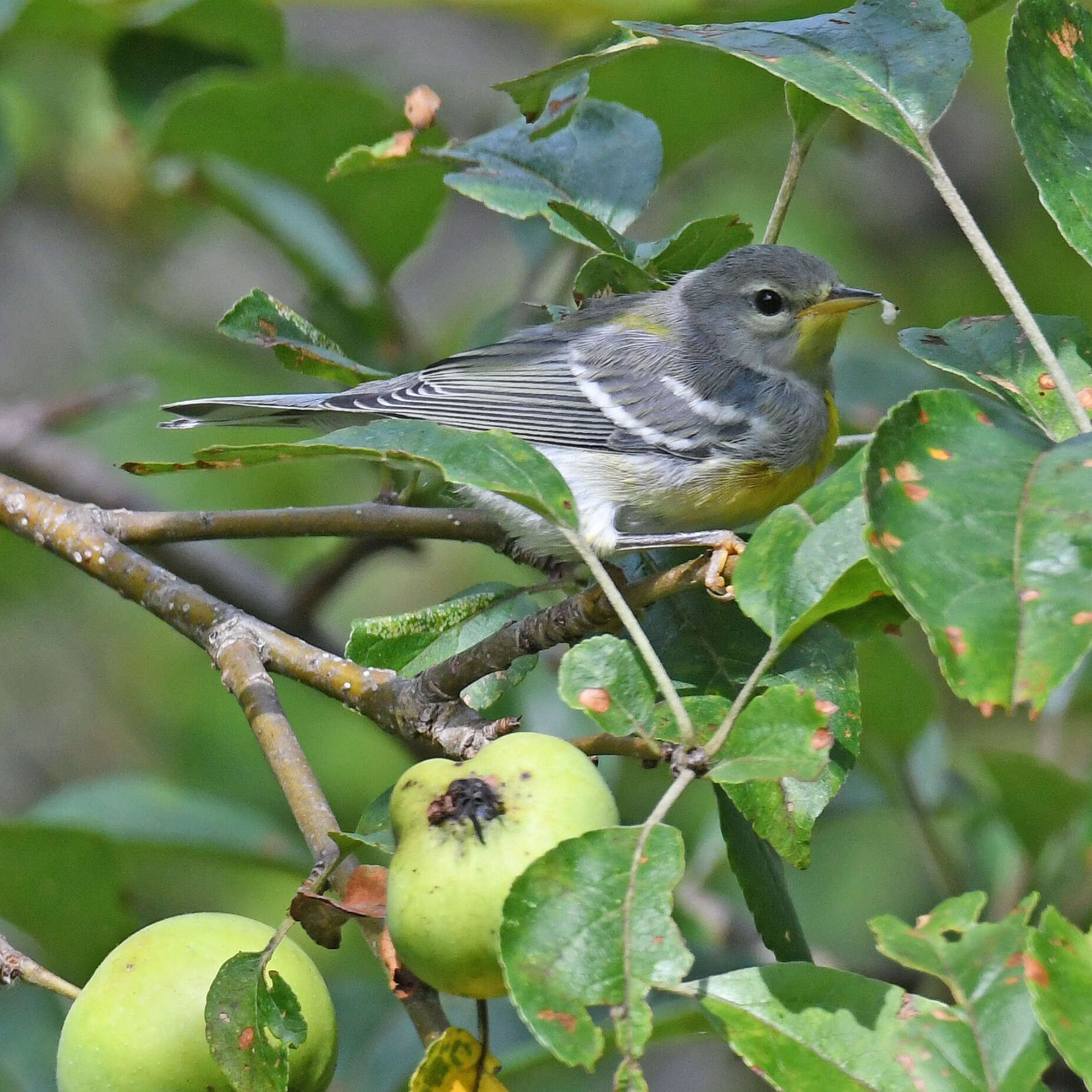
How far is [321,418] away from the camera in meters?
2.92

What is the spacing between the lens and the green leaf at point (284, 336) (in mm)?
2293

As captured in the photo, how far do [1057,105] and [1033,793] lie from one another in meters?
1.77

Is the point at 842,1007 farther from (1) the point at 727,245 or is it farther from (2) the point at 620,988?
(1) the point at 727,245

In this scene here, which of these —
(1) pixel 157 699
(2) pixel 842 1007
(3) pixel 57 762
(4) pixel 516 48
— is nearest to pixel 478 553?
(1) pixel 157 699

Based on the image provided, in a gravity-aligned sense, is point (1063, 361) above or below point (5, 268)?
above

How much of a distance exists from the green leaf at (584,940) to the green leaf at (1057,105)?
0.97 m

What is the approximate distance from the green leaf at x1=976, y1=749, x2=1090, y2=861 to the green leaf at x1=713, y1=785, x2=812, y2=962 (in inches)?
53.2

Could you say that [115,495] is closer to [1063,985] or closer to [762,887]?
[762,887]

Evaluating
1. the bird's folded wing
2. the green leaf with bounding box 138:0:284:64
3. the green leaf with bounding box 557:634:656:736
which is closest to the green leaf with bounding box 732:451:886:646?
the green leaf with bounding box 557:634:656:736

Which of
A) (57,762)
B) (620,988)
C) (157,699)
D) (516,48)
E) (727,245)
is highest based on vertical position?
(727,245)

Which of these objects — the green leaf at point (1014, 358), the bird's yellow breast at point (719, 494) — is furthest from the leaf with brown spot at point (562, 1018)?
the bird's yellow breast at point (719, 494)

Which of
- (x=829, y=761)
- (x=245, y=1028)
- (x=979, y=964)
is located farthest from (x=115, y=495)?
(x=979, y=964)

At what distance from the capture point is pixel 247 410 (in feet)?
9.05

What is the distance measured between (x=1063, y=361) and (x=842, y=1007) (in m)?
0.93
